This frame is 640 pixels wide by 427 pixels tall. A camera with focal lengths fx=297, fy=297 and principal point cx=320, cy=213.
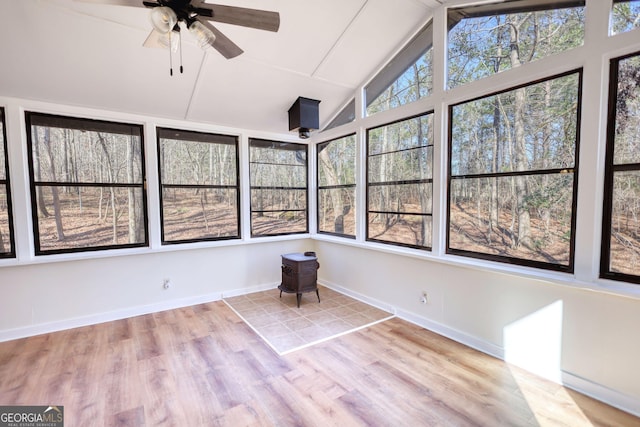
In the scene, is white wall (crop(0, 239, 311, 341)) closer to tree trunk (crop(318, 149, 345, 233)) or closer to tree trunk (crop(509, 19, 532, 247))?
tree trunk (crop(318, 149, 345, 233))

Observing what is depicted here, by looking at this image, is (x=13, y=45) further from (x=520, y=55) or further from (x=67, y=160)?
(x=520, y=55)

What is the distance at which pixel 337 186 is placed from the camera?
4.59 m

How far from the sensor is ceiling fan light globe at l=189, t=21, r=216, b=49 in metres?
1.85

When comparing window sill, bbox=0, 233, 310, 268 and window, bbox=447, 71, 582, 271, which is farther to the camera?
window sill, bbox=0, 233, 310, 268

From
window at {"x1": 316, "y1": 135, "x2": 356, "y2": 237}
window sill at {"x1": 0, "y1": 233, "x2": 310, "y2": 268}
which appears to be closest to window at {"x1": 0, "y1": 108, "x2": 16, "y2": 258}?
window sill at {"x1": 0, "y1": 233, "x2": 310, "y2": 268}

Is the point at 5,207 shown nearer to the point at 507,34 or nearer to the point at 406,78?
the point at 406,78

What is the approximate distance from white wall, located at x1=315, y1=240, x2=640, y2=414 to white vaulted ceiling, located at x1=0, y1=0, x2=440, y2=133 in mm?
2385

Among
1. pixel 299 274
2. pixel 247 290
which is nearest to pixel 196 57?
pixel 299 274

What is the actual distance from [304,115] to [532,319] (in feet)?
10.9

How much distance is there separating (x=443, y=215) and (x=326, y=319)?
5.79 feet

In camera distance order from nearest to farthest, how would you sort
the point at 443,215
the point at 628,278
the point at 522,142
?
the point at 628,278, the point at 522,142, the point at 443,215

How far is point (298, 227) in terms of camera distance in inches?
197

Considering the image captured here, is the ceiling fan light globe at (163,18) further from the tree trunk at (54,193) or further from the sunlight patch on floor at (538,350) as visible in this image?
the sunlight patch on floor at (538,350)

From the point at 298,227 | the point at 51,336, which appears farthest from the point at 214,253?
the point at 51,336
